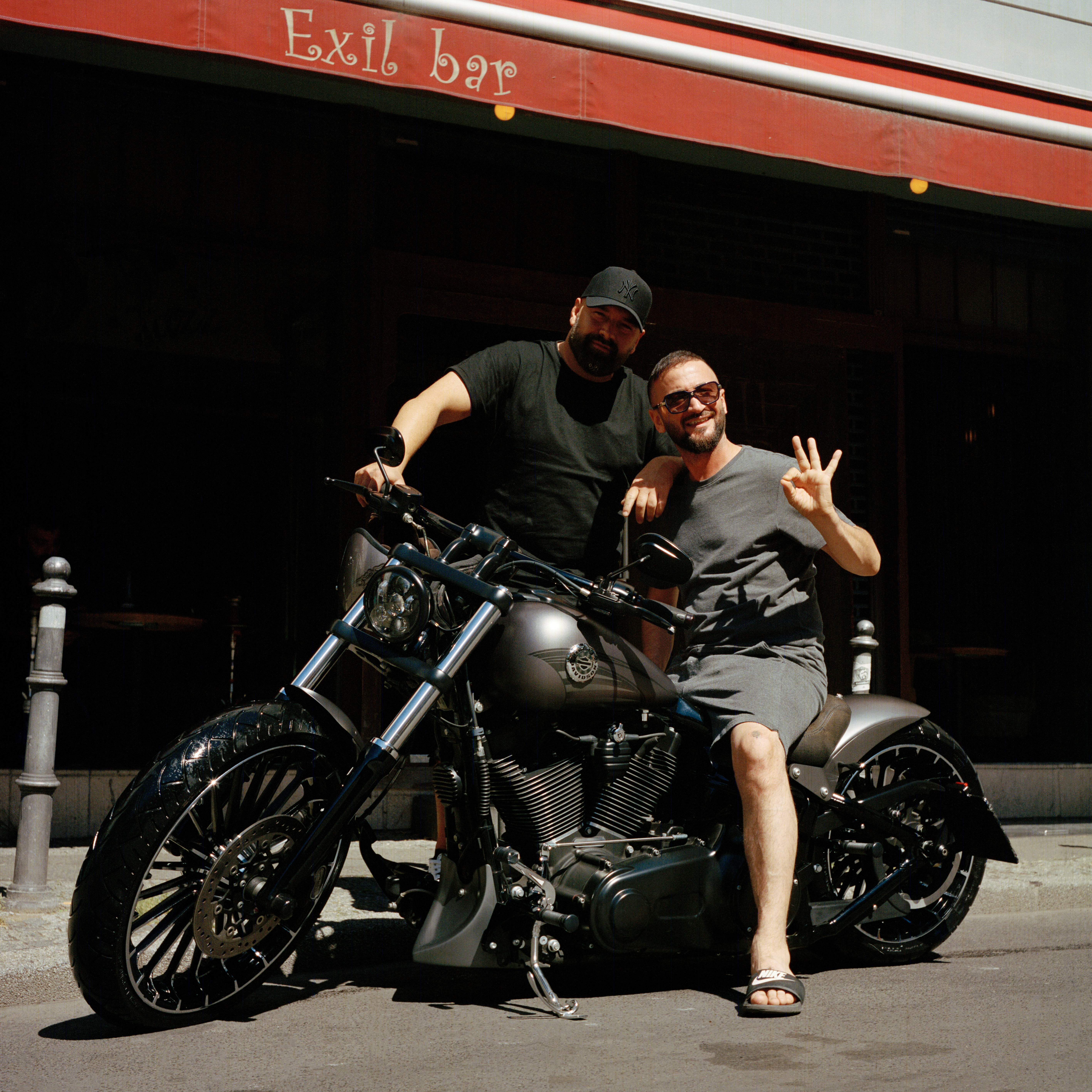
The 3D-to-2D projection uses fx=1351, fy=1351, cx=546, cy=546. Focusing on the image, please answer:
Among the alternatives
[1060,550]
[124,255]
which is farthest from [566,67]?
[1060,550]

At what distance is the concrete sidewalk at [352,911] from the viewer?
3.59 metres

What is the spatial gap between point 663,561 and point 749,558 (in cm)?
53

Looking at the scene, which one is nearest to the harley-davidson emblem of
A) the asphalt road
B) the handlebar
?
the handlebar

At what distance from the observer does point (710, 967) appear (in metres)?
3.98

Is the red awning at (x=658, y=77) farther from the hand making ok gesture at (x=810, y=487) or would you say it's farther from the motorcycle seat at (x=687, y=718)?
the motorcycle seat at (x=687, y=718)

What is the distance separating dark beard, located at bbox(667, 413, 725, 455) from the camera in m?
3.78

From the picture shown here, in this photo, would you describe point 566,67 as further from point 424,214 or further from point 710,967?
point 710,967

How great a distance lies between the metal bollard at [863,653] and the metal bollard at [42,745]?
3388 mm

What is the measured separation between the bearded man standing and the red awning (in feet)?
6.17

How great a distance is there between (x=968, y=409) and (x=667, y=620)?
5725 millimetres

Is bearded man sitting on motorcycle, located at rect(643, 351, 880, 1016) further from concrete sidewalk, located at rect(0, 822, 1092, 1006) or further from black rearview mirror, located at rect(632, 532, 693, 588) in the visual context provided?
concrete sidewalk, located at rect(0, 822, 1092, 1006)

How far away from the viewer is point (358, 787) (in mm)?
3061

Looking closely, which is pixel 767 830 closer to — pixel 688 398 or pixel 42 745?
pixel 688 398

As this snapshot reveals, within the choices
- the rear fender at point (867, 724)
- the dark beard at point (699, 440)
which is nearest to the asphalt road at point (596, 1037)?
the rear fender at point (867, 724)
